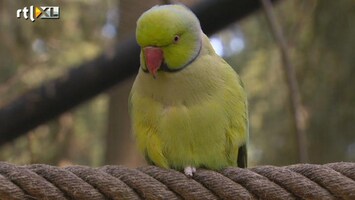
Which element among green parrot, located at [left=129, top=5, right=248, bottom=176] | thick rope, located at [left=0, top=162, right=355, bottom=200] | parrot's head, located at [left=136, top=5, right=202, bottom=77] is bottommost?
thick rope, located at [left=0, top=162, right=355, bottom=200]

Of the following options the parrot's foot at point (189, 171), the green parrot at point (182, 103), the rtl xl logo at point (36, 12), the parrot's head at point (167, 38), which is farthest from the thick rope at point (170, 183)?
the rtl xl logo at point (36, 12)

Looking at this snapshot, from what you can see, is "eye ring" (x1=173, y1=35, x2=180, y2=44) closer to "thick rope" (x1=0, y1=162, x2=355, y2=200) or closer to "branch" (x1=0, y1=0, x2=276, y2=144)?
"thick rope" (x1=0, y1=162, x2=355, y2=200)

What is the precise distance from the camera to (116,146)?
12.0 feet

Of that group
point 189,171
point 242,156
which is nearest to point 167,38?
point 189,171

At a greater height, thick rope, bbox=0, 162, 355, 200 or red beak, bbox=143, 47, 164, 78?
red beak, bbox=143, 47, 164, 78

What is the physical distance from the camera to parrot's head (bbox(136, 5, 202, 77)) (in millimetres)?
1713

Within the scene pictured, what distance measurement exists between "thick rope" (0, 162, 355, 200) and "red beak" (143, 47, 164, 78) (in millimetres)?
291

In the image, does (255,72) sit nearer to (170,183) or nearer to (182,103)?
(182,103)

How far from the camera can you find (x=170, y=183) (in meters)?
1.53

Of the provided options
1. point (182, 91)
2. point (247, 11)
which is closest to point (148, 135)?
point (182, 91)

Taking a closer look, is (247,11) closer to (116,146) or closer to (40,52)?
(116,146)

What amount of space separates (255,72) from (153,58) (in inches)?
101

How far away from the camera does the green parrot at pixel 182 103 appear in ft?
5.78

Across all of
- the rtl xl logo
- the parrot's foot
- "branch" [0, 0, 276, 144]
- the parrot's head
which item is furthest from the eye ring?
the rtl xl logo
